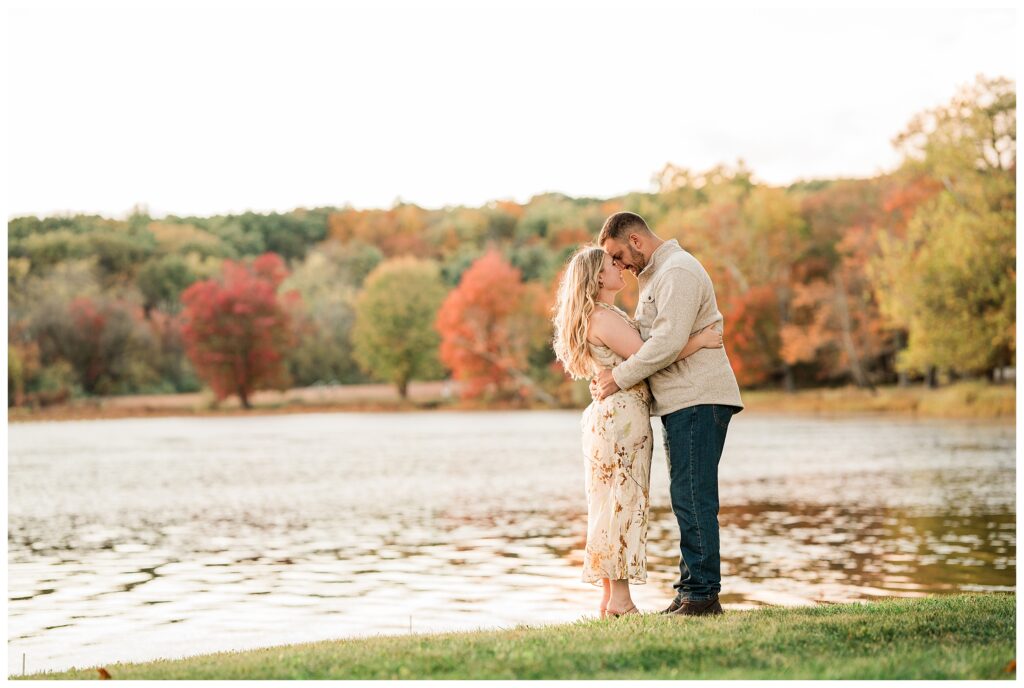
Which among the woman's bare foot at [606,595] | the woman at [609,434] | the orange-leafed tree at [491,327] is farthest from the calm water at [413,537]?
the orange-leafed tree at [491,327]

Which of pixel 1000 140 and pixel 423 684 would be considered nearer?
pixel 423 684

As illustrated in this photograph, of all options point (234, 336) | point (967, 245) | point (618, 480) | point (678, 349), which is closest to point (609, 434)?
point (618, 480)

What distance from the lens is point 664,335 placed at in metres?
6.39

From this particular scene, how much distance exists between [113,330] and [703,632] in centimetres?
6128

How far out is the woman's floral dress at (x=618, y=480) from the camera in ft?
22.1

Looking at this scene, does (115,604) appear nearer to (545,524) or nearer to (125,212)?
(545,524)

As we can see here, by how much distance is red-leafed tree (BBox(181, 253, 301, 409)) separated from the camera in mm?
63000

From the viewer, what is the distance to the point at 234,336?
63.1 meters

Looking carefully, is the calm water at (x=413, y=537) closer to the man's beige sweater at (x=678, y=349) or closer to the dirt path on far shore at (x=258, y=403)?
the man's beige sweater at (x=678, y=349)

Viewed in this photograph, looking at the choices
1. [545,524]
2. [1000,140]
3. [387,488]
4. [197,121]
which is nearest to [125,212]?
[197,121]

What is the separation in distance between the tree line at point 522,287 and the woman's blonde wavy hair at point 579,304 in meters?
34.1

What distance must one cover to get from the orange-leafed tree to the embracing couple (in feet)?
167

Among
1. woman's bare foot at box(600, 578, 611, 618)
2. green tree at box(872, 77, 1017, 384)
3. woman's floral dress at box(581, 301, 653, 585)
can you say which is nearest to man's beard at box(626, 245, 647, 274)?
woman's floral dress at box(581, 301, 653, 585)

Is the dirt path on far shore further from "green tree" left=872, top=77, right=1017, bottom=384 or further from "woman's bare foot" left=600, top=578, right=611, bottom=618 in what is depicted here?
"woman's bare foot" left=600, top=578, right=611, bottom=618
